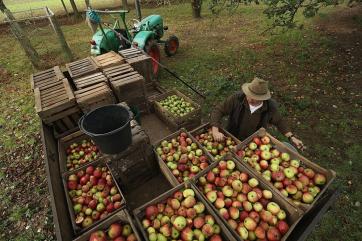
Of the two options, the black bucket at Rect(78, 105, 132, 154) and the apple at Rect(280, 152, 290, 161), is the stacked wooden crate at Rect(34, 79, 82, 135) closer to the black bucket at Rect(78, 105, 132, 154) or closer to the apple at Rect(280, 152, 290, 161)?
the black bucket at Rect(78, 105, 132, 154)

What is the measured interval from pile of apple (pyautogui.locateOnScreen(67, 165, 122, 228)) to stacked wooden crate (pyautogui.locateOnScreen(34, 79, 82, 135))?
1.44 metres

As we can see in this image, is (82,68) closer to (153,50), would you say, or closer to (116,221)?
(153,50)

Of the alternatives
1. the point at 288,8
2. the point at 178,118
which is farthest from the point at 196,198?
the point at 288,8

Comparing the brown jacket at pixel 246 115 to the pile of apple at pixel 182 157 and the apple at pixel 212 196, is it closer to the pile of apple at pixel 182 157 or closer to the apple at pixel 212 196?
the pile of apple at pixel 182 157

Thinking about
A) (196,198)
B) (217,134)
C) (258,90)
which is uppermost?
(258,90)

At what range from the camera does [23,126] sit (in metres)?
7.42

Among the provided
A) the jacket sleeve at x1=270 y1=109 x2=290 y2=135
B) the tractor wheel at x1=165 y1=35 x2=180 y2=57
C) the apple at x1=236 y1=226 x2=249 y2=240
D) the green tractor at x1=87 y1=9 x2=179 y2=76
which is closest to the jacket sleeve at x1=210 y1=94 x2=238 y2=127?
the jacket sleeve at x1=270 y1=109 x2=290 y2=135

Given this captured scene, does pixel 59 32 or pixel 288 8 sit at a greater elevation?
pixel 288 8

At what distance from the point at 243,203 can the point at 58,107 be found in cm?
366

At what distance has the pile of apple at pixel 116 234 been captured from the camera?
276 centimetres

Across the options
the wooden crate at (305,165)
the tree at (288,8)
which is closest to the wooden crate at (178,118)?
the wooden crate at (305,165)

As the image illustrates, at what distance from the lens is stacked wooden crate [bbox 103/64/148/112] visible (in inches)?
200

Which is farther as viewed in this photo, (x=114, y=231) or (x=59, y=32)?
(x=59, y=32)

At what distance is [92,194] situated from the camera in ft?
11.6
